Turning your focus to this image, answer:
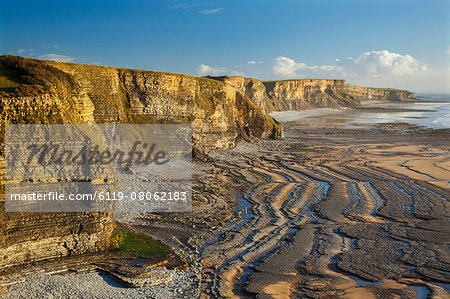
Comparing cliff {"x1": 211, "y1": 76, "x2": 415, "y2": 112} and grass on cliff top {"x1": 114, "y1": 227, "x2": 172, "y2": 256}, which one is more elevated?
cliff {"x1": 211, "y1": 76, "x2": 415, "y2": 112}

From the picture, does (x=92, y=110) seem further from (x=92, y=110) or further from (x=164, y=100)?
(x=164, y=100)

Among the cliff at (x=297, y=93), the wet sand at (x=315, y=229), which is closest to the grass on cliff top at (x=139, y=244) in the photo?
→ the wet sand at (x=315, y=229)

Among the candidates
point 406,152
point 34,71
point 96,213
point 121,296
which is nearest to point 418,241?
point 121,296

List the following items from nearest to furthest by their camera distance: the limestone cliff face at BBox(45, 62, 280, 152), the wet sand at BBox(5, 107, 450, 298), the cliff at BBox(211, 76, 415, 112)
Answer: the wet sand at BBox(5, 107, 450, 298) → the limestone cliff face at BBox(45, 62, 280, 152) → the cliff at BBox(211, 76, 415, 112)

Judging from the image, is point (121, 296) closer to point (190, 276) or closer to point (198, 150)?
point (190, 276)

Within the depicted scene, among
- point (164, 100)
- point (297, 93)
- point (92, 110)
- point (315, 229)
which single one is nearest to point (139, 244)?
point (315, 229)

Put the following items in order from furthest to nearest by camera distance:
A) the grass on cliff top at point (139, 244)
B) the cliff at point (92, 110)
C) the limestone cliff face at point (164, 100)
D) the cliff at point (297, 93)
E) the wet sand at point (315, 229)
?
the cliff at point (297, 93) < the limestone cliff face at point (164, 100) < the grass on cliff top at point (139, 244) < the cliff at point (92, 110) < the wet sand at point (315, 229)

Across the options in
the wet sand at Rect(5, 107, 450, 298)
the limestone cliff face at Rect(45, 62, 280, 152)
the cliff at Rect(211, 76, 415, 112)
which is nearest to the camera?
the wet sand at Rect(5, 107, 450, 298)

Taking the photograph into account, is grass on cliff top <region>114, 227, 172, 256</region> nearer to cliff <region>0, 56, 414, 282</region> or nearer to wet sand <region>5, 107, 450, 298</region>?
cliff <region>0, 56, 414, 282</region>

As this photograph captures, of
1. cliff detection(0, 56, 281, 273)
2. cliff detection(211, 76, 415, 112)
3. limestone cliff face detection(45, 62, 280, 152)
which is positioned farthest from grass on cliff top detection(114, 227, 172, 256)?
cliff detection(211, 76, 415, 112)

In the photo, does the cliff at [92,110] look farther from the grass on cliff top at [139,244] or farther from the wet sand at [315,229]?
the wet sand at [315,229]
